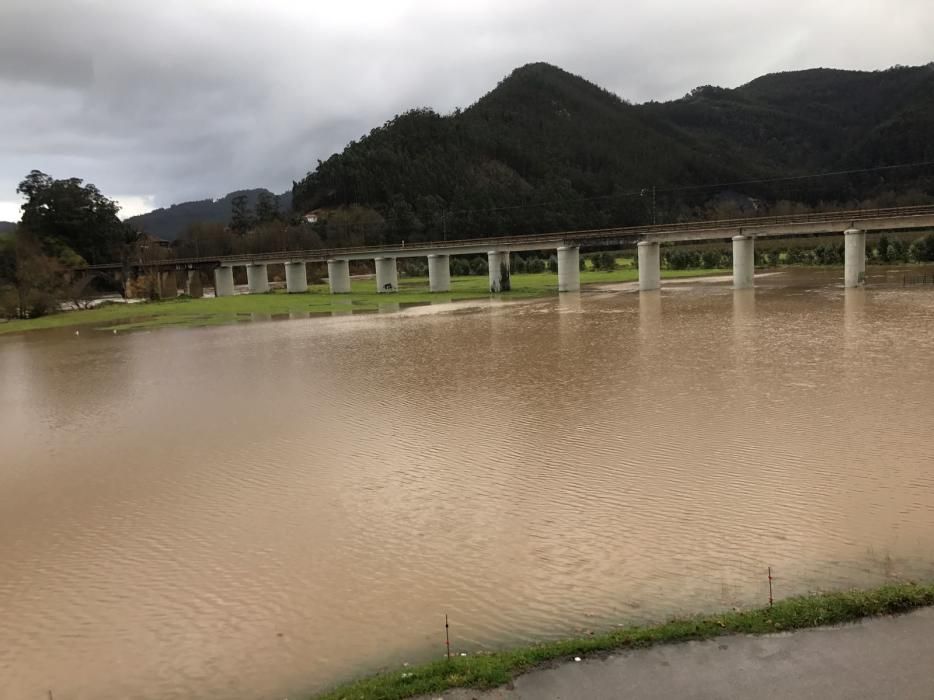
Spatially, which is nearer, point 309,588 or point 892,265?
point 309,588

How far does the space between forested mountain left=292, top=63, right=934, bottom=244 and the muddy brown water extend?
10132cm

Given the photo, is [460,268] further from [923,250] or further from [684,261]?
[923,250]

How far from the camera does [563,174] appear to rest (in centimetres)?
16862

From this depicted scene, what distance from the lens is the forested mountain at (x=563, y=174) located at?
131375 millimetres

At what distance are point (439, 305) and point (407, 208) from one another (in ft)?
249

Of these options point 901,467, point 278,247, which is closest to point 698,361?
point 901,467

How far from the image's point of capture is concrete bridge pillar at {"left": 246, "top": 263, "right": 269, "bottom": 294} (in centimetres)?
8312

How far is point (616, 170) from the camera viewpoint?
177 meters

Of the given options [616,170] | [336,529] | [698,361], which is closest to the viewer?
[336,529]

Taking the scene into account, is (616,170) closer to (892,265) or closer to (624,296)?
(892,265)

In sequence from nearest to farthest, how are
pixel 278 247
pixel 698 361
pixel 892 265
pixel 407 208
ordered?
pixel 698 361 → pixel 892 265 → pixel 278 247 → pixel 407 208

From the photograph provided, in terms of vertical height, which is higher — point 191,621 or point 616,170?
point 616,170

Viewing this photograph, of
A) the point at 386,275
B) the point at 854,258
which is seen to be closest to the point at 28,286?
the point at 386,275

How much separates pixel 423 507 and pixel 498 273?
54622 mm
